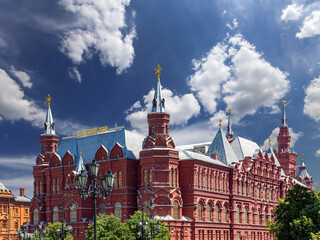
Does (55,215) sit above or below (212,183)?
below

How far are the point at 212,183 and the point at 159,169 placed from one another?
41.5 ft

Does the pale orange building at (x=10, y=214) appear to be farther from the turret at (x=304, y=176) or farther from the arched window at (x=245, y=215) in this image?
the turret at (x=304, y=176)

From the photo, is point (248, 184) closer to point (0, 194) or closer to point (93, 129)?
point (93, 129)

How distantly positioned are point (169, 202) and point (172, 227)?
12.6ft

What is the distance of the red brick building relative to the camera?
7406 centimetres

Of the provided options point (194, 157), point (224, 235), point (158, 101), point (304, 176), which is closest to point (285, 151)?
point (304, 176)

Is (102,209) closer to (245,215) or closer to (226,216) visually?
(226,216)

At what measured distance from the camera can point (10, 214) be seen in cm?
10938

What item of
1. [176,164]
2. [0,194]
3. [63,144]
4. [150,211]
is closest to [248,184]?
[176,164]

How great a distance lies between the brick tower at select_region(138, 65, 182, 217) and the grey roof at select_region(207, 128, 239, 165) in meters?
15.2

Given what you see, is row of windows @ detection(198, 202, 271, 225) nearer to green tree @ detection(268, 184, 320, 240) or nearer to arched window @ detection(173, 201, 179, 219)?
arched window @ detection(173, 201, 179, 219)

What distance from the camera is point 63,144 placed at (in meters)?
89.4

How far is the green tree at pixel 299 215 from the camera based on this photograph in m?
59.5

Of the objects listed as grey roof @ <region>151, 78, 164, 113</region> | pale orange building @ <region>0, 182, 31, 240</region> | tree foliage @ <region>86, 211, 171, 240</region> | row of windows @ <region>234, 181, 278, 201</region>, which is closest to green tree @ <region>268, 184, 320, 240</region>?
tree foliage @ <region>86, 211, 171, 240</region>
